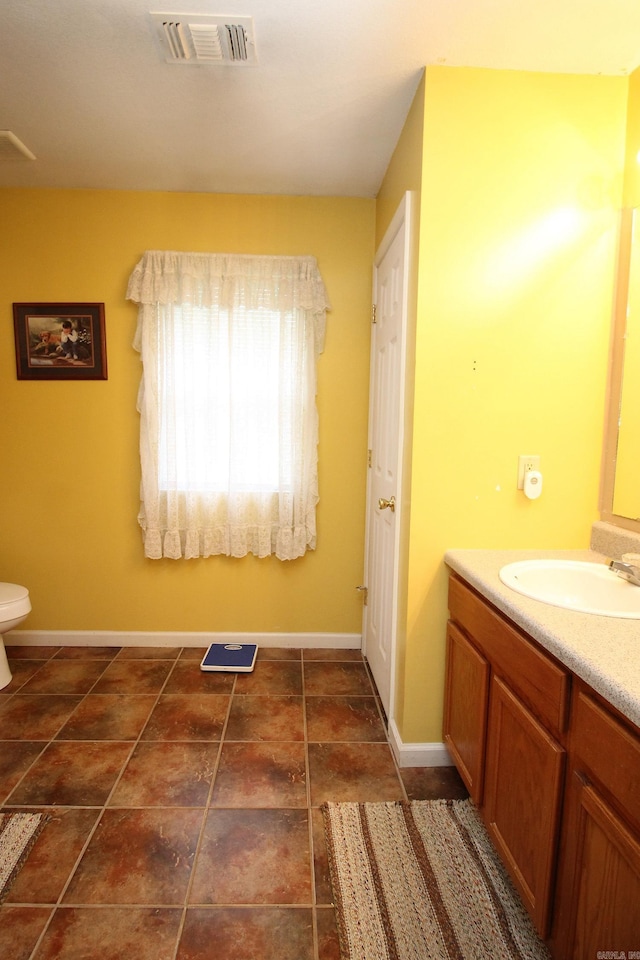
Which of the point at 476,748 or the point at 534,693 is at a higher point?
the point at 534,693

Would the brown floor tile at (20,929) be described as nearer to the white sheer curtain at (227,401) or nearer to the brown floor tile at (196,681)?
the brown floor tile at (196,681)

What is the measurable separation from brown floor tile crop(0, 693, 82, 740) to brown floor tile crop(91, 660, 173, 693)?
0.16m

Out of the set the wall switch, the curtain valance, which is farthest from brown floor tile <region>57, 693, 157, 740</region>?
the curtain valance

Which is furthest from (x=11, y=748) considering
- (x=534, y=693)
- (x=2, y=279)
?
(x=2, y=279)

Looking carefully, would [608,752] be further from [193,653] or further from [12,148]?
[12,148]

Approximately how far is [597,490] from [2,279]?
3048 mm

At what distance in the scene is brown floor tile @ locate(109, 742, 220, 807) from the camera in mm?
1691

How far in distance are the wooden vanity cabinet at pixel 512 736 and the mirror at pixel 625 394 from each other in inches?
24.4

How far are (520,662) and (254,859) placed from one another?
1.00 metres

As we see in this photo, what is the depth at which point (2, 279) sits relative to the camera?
2.64m

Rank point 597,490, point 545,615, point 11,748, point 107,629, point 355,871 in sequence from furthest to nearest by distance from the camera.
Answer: point 107,629 → point 11,748 → point 597,490 → point 355,871 → point 545,615

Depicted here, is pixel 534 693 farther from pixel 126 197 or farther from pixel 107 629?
pixel 126 197

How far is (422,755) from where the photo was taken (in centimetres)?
185

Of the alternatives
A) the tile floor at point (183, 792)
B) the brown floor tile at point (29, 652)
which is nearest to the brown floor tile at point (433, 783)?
the tile floor at point (183, 792)
